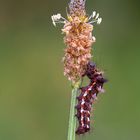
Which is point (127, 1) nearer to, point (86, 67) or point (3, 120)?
point (3, 120)

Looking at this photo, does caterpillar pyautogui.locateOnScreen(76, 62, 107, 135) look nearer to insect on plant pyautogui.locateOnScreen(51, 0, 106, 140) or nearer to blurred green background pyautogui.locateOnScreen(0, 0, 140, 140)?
insect on plant pyautogui.locateOnScreen(51, 0, 106, 140)

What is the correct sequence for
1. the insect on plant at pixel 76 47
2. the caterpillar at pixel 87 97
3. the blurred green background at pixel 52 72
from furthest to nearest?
the blurred green background at pixel 52 72 → the caterpillar at pixel 87 97 → the insect on plant at pixel 76 47

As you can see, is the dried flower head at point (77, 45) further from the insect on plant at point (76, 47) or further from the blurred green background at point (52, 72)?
the blurred green background at point (52, 72)

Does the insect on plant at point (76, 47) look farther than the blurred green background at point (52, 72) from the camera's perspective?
No

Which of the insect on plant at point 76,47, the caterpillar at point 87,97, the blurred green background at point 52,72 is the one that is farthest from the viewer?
the blurred green background at point 52,72

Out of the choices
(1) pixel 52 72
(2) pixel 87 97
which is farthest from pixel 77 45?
(1) pixel 52 72

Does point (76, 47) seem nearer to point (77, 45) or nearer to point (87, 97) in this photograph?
point (77, 45)

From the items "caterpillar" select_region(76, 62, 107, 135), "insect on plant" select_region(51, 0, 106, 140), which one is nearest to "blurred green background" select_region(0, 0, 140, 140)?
"caterpillar" select_region(76, 62, 107, 135)

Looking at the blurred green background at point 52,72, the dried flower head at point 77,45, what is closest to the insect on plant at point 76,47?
the dried flower head at point 77,45
